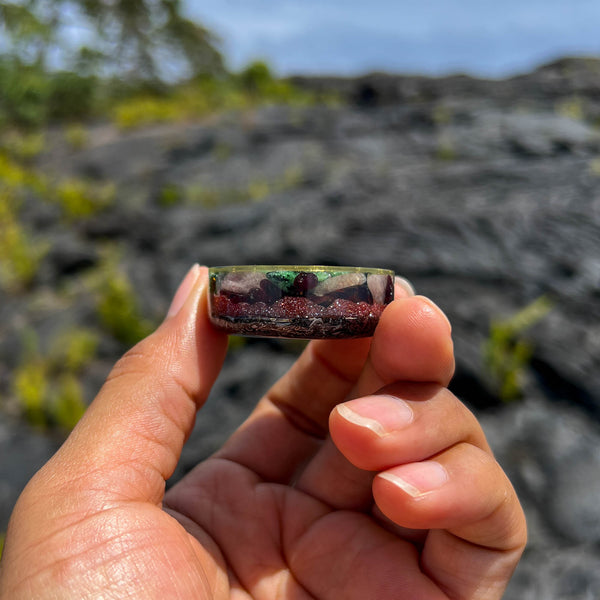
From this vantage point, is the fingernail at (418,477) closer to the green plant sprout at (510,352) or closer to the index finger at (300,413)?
the index finger at (300,413)

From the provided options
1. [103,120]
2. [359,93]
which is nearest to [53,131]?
[103,120]

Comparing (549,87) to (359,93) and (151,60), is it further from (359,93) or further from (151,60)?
(151,60)

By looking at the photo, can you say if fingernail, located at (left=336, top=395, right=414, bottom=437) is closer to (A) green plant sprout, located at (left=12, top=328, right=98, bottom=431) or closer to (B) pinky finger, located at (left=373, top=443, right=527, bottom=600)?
(B) pinky finger, located at (left=373, top=443, right=527, bottom=600)

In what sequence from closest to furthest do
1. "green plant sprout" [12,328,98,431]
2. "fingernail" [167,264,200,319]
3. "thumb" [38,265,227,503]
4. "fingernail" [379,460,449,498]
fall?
"fingernail" [379,460,449,498], "thumb" [38,265,227,503], "fingernail" [167,264,200,319], "green plant sprout" [12,328,98,431]

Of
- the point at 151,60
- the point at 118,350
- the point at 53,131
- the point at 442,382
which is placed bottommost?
the point at 118,350

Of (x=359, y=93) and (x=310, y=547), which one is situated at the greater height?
(x=359, y=93)

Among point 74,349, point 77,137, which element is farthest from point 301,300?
point 77,137

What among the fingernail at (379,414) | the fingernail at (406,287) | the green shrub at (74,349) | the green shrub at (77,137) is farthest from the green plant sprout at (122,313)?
the green shrub at (77,137)

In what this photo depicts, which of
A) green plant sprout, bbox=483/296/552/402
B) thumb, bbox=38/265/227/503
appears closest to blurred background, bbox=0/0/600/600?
green plant sprout, bbox=483/296/552/402
